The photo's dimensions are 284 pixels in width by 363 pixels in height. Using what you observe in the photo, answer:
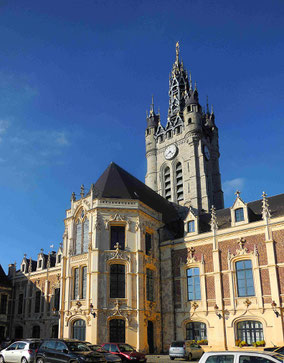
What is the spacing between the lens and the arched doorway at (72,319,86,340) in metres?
28.9

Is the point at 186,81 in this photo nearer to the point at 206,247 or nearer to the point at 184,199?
the point at 184,199

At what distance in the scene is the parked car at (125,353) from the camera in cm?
2055

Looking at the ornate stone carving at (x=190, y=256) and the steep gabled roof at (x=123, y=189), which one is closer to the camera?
the ornate stone carving at (x=190, y=256)

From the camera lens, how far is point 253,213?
3148 cm

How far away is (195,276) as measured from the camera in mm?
31688

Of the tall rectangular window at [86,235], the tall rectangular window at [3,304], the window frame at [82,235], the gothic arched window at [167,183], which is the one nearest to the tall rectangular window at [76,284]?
the window frame at [82,235]

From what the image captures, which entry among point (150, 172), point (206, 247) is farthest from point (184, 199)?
point (206, 247)

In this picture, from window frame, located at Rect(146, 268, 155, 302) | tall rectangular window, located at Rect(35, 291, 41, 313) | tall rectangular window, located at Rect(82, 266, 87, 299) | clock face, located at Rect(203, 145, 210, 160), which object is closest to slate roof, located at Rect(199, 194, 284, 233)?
window frame, located at Rect(146, 268, 155, 302)

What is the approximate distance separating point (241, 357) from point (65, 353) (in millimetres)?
9339

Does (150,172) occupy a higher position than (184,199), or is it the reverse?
(150,172)

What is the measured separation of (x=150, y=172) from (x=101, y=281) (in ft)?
94.9

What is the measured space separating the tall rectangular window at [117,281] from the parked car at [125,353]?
7629 mm

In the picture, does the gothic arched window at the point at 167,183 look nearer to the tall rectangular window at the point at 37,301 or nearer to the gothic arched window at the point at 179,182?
the gothic arched window at the point at 179,182

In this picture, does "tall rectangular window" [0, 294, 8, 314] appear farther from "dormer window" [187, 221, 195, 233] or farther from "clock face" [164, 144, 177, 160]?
"clock face" [164, 144, 177, 160]
